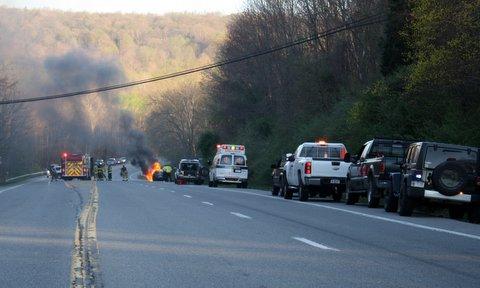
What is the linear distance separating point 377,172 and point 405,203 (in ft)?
11.2

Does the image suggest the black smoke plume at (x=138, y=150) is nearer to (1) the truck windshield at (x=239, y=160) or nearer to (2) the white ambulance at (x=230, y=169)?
(2) the white ambulance at (x=230, y=169)

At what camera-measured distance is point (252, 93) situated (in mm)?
79625

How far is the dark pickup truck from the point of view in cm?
2520

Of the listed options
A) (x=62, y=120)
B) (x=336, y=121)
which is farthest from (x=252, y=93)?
(x=336, y=121)

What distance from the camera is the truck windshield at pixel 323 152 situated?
3247 cm

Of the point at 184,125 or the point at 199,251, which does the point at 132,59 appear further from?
the point at 199,251

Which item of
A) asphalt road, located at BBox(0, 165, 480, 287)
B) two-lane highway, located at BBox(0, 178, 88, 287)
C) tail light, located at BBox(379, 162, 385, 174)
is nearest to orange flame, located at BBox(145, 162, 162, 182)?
tail light, located at BBox(379, 162, 385, 174)

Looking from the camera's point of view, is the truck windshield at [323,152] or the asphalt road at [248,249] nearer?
the asphalt road at [248,249]

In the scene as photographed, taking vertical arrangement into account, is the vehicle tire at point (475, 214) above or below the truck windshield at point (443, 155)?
below

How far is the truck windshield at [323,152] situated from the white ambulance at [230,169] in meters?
24.0

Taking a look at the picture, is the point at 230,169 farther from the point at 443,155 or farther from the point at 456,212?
the point at 443,155

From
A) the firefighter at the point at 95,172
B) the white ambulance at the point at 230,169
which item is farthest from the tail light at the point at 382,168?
the firefighter at the point at 95,172

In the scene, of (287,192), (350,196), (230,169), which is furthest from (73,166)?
(350,196)

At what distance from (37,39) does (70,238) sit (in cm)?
6746
